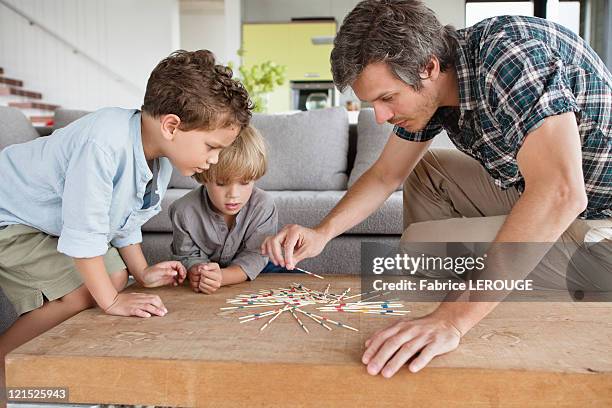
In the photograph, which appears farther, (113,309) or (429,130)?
(429,130)

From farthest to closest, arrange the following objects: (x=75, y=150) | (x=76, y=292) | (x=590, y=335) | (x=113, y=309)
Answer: (x=76, y=292), (x=75, y=150), (x=113, y=309), (x=590, y=335)

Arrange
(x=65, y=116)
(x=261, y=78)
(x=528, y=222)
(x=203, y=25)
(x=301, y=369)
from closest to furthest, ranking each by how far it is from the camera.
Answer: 1. (x=301, y=369)
2. (x=528, y=222)
3. (x=65, y=116)
4. (x=261, y=78)
5. (x=203, y=25)

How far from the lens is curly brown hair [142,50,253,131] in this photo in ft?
5.26

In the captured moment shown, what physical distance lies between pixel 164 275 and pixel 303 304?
47cm

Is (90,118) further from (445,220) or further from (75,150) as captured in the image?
(445,220)

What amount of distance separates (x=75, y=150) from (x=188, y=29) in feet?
35.3

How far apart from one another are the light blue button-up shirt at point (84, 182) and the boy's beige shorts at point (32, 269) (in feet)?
0.14

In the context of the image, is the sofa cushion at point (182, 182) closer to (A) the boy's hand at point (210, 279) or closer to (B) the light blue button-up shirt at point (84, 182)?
(B) the light blue button-up shirt at point (84, 182)

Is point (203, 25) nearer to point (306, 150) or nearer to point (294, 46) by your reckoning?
point (294, 46)

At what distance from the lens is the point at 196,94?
1.61m

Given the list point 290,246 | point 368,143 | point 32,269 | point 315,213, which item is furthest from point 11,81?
point 290,246

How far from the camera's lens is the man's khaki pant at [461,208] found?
1.86 metres

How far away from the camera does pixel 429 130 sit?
1.92 m

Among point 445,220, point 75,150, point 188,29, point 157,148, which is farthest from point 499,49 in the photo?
point 188,29
